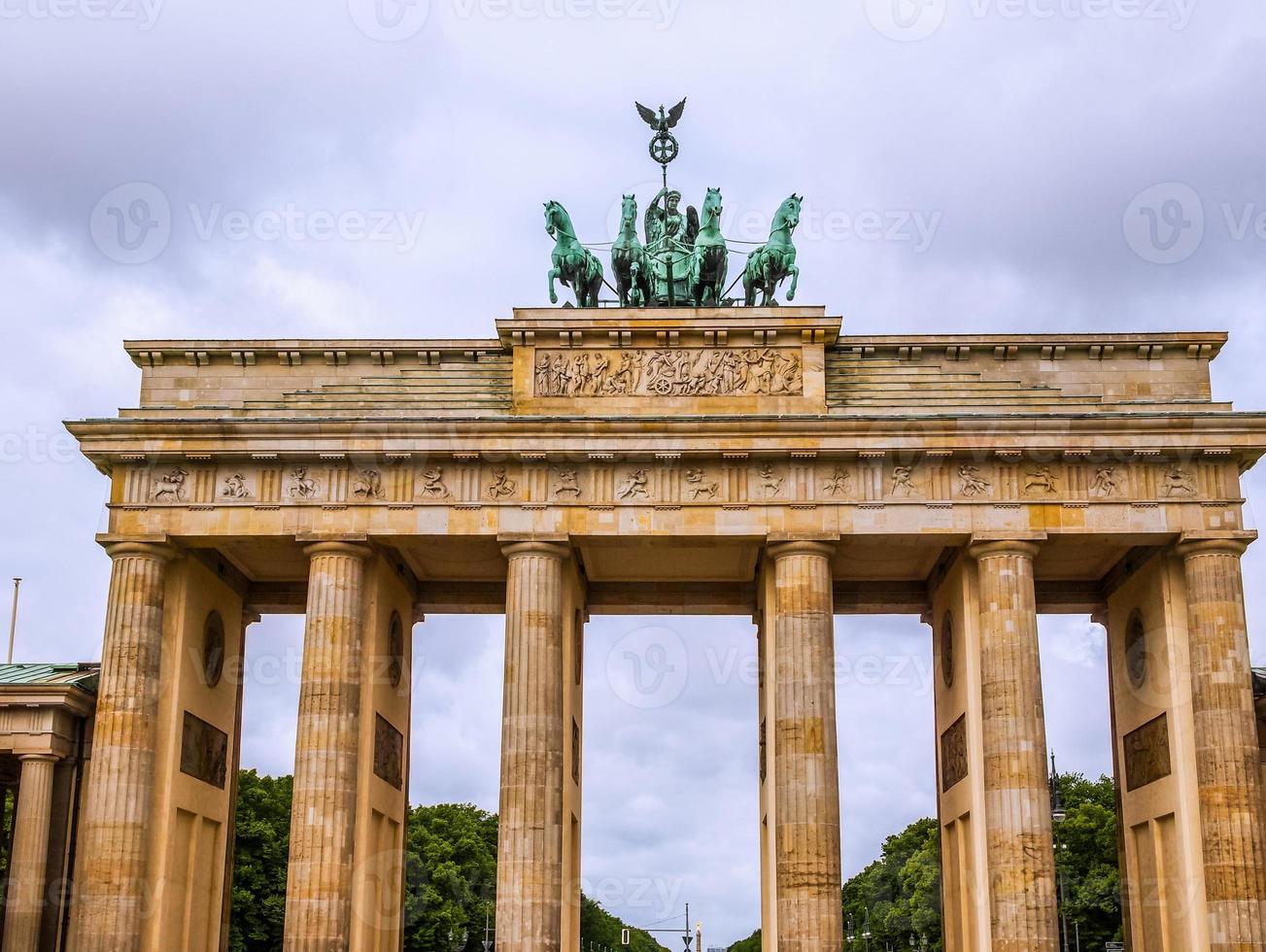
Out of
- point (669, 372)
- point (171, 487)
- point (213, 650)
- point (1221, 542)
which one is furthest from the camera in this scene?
point (213, 650)

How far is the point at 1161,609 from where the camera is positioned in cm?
A: 3812

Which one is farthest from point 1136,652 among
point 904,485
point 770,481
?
point 770,481

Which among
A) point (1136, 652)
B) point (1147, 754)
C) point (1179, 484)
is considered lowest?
point (1147, 754)

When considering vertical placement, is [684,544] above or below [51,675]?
above

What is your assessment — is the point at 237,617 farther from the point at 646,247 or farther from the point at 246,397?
the point at 646,247

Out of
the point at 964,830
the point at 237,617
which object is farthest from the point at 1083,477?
the point at 237,617

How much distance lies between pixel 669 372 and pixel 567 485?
3961mm

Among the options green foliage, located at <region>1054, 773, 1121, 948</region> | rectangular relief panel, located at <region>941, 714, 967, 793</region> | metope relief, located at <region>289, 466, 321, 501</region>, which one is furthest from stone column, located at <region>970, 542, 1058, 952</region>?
green foliage, located at <region>1054, 773, 1121, 948</region>

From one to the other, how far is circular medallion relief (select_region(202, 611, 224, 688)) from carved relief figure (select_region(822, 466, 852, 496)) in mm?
16647

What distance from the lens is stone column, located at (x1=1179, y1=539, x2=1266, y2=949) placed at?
112 feet

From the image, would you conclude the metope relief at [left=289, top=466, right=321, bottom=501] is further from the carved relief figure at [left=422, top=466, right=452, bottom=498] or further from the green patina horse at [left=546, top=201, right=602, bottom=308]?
the green patina horse at [left=546, top=201, right=602, bottom=308]

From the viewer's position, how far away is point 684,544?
3816 centimetres

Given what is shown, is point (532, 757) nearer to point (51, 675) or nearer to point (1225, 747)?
point (51, 675)

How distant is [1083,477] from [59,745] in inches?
1054
